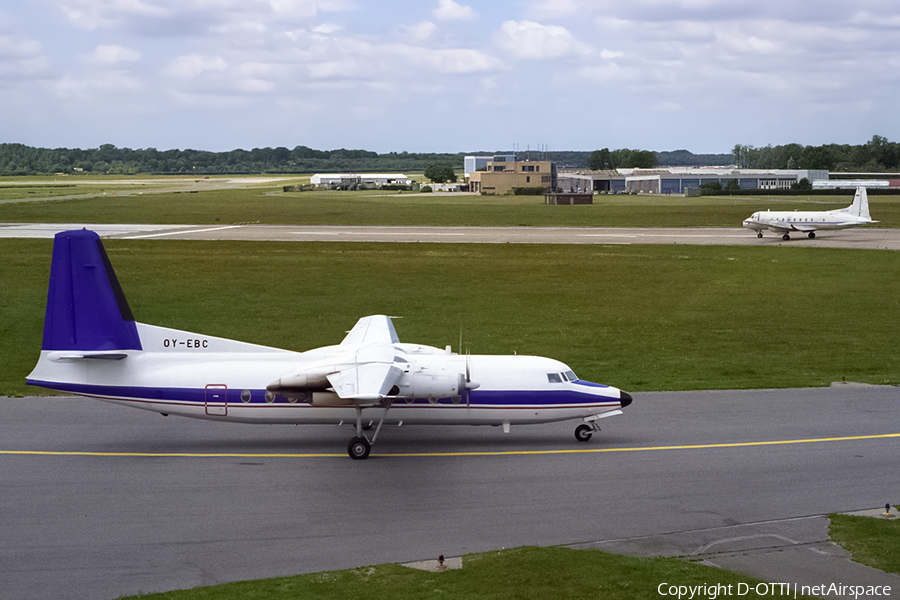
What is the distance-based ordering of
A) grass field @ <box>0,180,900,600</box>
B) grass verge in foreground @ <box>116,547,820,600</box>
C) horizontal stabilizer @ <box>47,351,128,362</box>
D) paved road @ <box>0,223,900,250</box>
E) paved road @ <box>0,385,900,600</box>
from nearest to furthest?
grass verge in foreground @ <box>116,547,820,600</box> < grass field @ <box>0,180,900,600</box> < paved road @ <box>0,385,900,600</box> < horizontal stabilizer @ <box>47,351,128,362</box> < paved road @ <box>0,223,900,250</box>

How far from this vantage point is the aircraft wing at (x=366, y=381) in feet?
72.8

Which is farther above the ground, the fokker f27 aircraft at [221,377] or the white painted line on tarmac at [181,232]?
the white painted line on tarmac at [181,232]

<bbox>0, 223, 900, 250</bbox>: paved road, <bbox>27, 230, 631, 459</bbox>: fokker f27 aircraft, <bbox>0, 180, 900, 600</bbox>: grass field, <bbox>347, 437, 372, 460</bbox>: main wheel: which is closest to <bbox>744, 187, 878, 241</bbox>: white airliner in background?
<bbox>0, 223, 900, 250</bbox>: paved road

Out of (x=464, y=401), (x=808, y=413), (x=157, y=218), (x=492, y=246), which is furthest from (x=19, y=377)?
(x=157, y=218)

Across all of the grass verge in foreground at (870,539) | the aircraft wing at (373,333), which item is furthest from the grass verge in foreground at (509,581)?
the aircraft wing at (373,333)

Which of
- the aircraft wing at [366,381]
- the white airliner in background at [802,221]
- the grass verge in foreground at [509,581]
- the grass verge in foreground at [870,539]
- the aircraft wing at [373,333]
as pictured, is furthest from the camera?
the white airliner in background at [802,221]

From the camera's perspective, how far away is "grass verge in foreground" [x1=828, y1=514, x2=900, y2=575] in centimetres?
1858

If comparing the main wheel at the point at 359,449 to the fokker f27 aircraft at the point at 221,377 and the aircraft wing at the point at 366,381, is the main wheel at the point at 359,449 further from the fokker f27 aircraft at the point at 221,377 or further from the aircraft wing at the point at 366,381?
the aircraft wing at the point at 366,381

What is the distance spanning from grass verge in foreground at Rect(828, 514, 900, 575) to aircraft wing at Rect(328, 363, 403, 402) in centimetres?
1227

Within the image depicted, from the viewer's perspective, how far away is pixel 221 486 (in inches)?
926

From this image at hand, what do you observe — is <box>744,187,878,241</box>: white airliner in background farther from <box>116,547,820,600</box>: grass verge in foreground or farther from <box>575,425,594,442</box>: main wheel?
<box>116,547,820,600</box>: grass verge in foreground

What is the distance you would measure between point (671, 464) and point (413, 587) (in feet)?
37.3

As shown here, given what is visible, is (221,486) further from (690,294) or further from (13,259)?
(13,259)

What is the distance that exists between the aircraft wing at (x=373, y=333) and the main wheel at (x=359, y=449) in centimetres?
405
